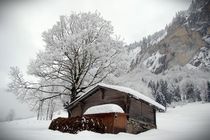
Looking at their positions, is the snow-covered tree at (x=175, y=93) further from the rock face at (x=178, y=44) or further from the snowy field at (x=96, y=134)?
the snowy field at (x=96, y=134)

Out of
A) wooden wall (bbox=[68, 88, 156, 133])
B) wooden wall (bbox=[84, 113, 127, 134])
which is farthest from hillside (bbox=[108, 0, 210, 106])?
wooden wall (bbox=[84, 113, 127, 134])

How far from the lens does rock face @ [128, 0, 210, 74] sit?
428ft

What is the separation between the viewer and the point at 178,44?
160m

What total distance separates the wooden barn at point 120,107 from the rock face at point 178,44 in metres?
103

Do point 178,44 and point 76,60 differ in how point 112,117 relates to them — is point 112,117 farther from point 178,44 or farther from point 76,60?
point 178,44

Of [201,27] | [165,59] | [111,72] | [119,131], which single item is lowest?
[119,131]

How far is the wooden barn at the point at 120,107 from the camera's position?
648 inches

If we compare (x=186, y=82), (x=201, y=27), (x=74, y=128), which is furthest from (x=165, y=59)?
(x=74, y=128)

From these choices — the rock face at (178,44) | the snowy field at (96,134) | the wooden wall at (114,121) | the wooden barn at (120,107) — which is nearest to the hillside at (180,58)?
the rock face at (178,44)

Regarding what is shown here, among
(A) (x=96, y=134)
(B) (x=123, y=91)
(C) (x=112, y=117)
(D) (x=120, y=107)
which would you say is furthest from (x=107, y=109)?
(A) (x=96, y=134)

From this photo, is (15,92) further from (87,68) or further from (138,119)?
(138,119)

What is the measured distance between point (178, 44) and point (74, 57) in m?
150

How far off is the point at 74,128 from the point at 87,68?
31.7ft

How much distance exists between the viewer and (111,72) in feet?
75.9
